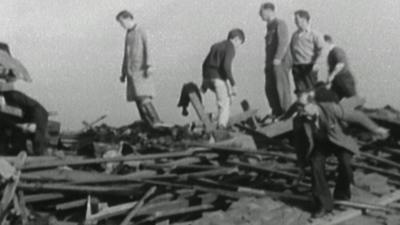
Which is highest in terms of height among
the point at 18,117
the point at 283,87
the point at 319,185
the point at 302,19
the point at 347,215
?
the point at 302,19

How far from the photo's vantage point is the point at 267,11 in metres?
14.1

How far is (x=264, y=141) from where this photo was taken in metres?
12.0

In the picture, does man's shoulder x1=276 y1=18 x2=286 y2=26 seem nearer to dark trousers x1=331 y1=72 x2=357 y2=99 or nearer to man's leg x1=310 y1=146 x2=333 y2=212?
dark trousers x1=331 y1=72 x2=357 y2=99

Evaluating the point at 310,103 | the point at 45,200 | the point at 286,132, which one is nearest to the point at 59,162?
the point at 45,200

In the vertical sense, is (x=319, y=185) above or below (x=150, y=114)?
below

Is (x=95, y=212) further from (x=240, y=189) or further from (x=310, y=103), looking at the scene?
(x=310, y=103)

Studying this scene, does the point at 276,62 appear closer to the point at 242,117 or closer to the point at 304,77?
the point at 304,77

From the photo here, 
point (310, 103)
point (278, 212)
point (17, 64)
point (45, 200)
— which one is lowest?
point (278, 212)

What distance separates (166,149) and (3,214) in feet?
12.5

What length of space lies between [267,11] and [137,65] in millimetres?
2656

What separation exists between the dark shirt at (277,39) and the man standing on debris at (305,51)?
0.17m

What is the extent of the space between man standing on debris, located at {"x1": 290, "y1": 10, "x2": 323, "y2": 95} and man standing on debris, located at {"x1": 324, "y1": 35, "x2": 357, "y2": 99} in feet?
0.97

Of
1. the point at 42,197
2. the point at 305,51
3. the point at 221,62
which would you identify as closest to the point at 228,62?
the point at 221,62

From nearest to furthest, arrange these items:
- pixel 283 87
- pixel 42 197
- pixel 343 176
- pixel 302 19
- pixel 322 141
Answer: pixel 42 197
pixel 322 141
pixel 343 176
pixel 302 19
pixel 283 87
